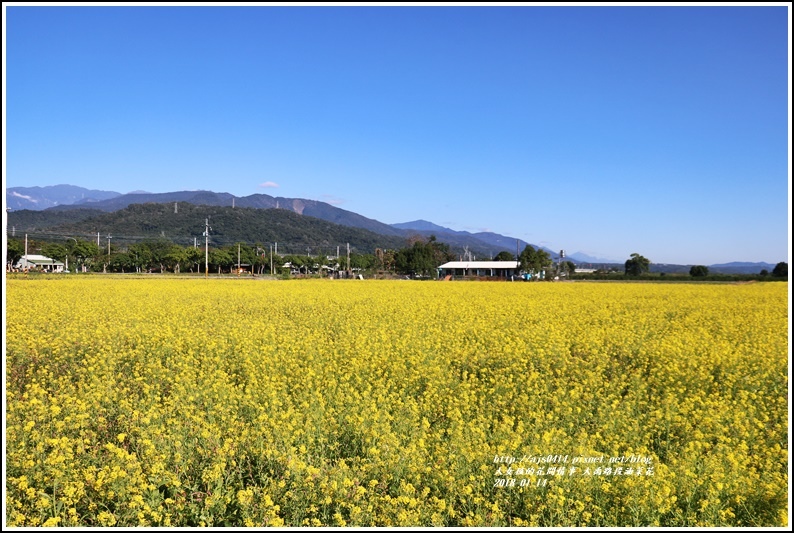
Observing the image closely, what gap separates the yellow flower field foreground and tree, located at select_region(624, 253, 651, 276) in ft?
122

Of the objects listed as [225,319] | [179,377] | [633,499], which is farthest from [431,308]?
[633,499]

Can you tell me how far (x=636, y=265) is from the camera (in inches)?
1811

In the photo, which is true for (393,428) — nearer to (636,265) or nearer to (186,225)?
(636,265)

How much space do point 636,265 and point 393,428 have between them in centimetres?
4533

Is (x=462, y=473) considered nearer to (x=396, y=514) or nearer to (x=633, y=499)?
(x=396, y=514)

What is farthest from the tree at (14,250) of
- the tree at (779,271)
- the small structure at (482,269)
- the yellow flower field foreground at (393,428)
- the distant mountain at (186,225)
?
the tree at (779,271)

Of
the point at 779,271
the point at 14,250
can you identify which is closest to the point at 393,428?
the point at 779,271

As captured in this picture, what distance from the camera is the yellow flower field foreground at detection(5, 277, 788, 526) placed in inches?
148

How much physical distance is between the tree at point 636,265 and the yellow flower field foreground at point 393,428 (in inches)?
1465

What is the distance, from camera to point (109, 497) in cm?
376

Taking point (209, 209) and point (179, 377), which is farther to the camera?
point (209, 209)

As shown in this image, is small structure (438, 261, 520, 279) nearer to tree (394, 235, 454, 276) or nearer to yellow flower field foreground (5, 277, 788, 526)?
tree (394, 235, 454, 276)

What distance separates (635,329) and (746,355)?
9.29 feet

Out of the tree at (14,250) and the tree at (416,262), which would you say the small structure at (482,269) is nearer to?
the tree at (416,262)
